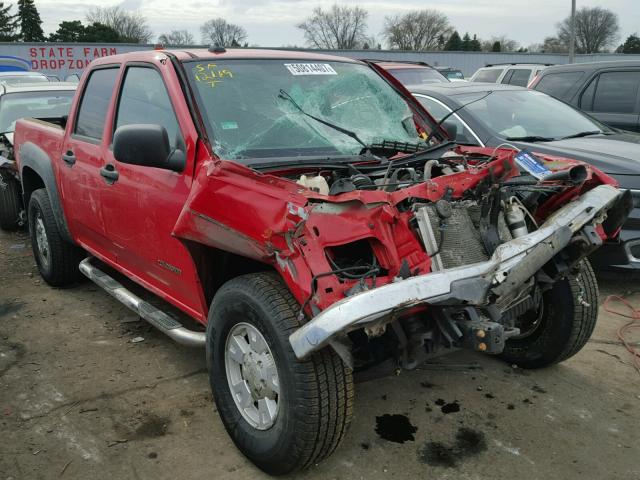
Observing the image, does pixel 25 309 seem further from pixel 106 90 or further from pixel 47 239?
pixel 106 90

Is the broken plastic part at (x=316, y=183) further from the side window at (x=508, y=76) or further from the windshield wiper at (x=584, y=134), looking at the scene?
the side window at (x=508, y=76)

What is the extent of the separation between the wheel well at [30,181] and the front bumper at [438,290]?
13.4 ft

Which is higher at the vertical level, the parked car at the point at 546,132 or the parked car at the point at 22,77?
the parked car at the point at 22,77

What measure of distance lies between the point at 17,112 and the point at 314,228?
23.2 ft

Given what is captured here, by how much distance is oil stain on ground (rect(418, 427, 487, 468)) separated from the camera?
9.68 feet

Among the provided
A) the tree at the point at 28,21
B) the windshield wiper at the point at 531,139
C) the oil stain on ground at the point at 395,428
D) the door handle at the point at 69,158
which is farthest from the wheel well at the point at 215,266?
the tree at the point at 28,21

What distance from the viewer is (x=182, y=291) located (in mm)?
3439

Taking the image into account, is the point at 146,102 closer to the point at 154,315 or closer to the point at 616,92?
the point at 154,315

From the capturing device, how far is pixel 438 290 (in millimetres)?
2264

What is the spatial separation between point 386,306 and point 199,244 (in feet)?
4.07

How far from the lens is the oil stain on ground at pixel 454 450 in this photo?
2.95m

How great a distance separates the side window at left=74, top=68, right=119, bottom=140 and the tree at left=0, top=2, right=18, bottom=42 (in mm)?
64741

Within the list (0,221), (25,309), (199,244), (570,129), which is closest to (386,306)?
(199,244)

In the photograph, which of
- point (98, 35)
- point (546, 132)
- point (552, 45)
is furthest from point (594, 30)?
point (546, 132)
